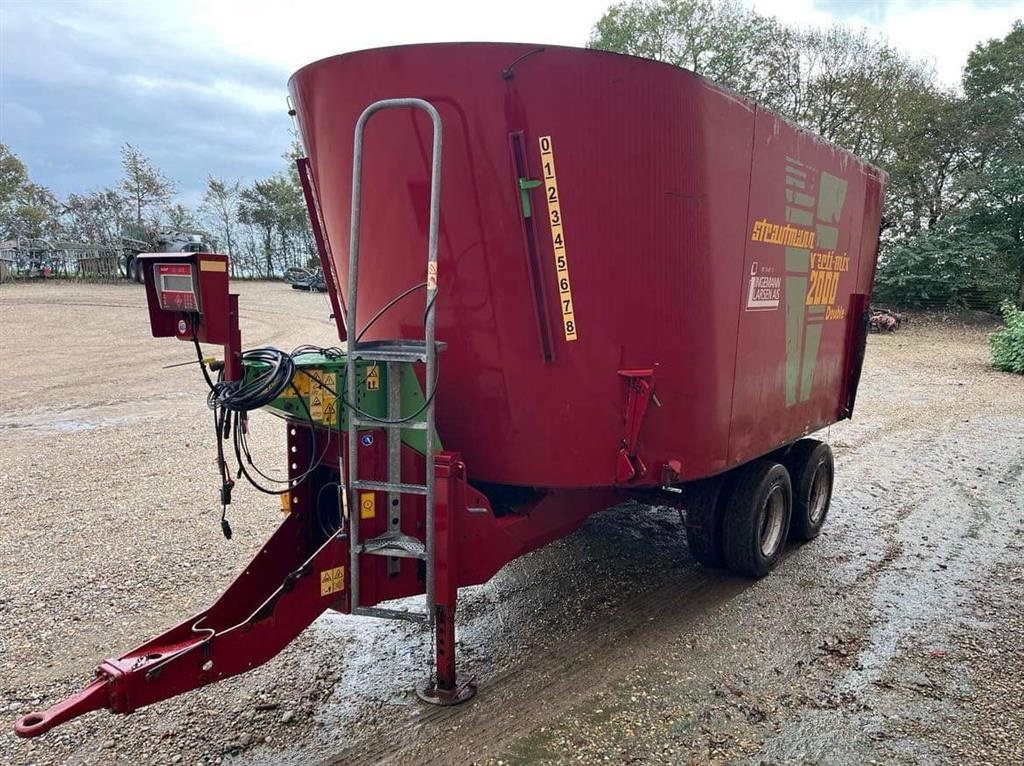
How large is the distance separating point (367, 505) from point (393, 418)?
1.27ft

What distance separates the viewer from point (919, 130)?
2570 centimetres

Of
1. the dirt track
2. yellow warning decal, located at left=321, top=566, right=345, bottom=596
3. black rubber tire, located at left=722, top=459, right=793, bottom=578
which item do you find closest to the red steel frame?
yellow warning decal, located at left=321, top=566, right=345, bottom=596

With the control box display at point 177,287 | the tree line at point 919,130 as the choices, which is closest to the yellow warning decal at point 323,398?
the control box display at point 177,287

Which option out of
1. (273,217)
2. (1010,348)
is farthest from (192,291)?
(273,217)

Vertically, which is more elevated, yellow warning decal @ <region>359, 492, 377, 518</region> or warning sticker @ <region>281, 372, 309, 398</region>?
warning sticker @ <region>281, 372, 309, 398</region>

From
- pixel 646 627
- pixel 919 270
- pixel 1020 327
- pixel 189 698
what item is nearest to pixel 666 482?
pixel 646 627

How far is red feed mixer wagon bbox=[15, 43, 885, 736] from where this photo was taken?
2.90m

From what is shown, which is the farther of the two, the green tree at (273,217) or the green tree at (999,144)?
the green tree at (273,217)

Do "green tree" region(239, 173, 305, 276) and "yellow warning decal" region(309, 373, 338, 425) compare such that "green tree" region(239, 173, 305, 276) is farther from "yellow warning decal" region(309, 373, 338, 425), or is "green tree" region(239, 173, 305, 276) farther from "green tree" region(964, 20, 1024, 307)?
"yellow warning decal" region(309, 373, 338, 425)

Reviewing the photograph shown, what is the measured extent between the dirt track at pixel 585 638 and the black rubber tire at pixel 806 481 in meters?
0.18

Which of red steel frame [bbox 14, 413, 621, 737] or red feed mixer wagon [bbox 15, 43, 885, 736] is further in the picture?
→ red feed mixer wagon [bbox 15, 43, 885, 736]

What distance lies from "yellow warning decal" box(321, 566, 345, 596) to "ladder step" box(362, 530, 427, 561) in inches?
5.7

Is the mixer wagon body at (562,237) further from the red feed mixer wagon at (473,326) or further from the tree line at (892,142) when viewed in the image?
the tree line at (892,142)

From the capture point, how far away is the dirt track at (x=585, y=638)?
3137 millimetres
